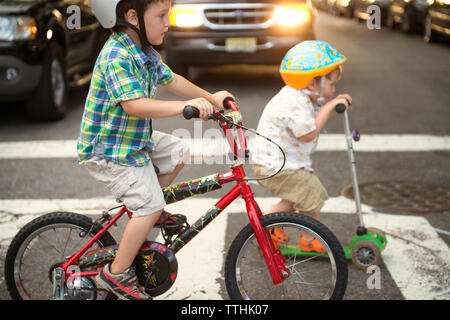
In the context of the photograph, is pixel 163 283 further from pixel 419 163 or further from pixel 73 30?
pixel 73 30

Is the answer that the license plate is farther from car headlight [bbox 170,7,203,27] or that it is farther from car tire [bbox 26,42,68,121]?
car tire [bbox 26,42,68,121]

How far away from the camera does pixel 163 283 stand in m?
3.04

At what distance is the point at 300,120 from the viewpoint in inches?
138

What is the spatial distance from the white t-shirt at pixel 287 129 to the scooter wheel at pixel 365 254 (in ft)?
2.00

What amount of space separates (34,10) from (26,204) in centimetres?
297

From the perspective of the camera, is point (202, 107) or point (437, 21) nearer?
point (202, 107)

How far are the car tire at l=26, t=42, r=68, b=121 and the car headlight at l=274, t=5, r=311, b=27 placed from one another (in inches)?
126

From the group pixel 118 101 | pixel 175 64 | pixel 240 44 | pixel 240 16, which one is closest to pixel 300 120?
pixel 118 101

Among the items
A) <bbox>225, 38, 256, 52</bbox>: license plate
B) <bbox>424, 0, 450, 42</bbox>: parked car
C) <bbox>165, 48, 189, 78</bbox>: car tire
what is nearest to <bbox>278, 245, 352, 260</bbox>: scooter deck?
<bbox>225, 38, 256, 52</bbox>: license plate

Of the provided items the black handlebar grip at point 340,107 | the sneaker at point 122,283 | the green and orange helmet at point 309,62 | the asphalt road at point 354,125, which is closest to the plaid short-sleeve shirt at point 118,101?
the sneaker at point 122,283

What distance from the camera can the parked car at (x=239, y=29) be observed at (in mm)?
8609

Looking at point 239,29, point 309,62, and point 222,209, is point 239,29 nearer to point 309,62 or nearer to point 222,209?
point 309,62

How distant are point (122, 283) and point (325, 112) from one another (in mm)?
1500
